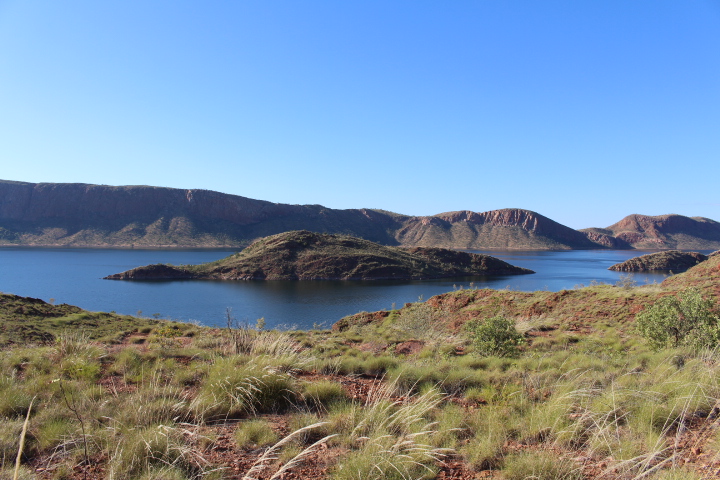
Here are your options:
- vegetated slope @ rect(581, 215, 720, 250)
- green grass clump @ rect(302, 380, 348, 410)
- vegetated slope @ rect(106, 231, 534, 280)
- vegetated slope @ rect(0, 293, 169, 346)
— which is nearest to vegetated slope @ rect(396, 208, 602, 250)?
vegetated slope @ rect(581, 215, 720, 250)

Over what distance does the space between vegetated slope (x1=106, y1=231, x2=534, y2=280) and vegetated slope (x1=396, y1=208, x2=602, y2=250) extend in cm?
6654

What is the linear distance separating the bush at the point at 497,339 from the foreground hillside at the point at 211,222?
132 meters

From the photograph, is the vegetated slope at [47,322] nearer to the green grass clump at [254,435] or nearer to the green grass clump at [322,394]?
the green grass clump at [322,394]

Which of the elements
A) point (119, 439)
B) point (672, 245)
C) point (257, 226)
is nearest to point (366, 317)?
point (119, 439)

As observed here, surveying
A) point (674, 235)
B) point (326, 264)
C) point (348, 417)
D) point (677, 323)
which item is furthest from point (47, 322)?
point (674, 235)

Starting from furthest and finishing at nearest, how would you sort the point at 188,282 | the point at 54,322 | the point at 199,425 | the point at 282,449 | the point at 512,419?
the point at 188,282 < the point at 54,322 < the point at 512,419 < the point at 199,425 < the point at 282,449

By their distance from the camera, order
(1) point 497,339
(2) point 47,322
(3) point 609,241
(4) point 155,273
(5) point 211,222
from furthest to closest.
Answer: (3) point 609,241 < (5) point 211,222 < (4) point 155,273 < (2) point 47,322 < (1) point 497,339

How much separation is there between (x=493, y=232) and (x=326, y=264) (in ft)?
359

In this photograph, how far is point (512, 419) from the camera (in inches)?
176

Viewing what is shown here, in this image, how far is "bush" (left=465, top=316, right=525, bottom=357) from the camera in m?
9.09

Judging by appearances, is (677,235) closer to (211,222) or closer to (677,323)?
(211,222)

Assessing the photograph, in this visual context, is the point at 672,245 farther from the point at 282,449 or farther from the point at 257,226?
the point at 282,449

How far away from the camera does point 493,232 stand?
162875 millimetres

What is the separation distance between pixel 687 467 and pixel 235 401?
441cm
